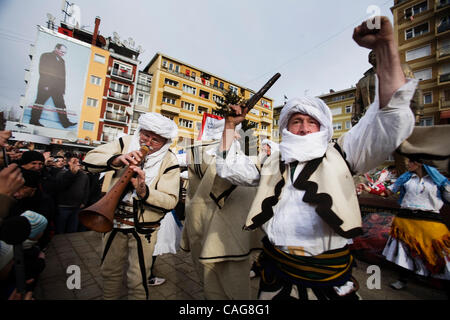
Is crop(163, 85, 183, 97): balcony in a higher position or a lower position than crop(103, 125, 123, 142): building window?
higher

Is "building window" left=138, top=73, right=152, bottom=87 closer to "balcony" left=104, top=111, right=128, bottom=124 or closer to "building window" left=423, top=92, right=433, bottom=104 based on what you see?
"balcony" left=104, top=111, right=128, bottom=124

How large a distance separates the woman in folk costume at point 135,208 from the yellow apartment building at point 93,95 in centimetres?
2815

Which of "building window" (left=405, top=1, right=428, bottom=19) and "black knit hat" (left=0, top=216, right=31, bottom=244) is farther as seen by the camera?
"building window" (left=405, top=1, right=428, bottom=19)

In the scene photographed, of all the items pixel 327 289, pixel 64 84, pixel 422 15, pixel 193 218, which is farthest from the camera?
pixel 64 84

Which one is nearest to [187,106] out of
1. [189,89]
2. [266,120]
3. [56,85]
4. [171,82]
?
[189,89]

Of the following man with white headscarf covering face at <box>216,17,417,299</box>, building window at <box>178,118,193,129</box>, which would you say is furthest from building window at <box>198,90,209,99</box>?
man with white headscarf covering face at <box>216,17,417,299</box>

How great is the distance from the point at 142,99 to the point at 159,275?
98.9 feet

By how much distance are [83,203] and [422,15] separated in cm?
3123

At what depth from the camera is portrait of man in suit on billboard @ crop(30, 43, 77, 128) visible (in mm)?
24628

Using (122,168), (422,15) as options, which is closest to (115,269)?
(122,168)

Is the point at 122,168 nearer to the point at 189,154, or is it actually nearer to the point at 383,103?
the point at 189,154

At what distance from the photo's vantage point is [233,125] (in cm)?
167

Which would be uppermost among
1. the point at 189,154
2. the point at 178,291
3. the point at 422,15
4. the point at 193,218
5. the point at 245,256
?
the point at 422,15

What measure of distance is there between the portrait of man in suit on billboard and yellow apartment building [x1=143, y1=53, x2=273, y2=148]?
1061 centimetres
